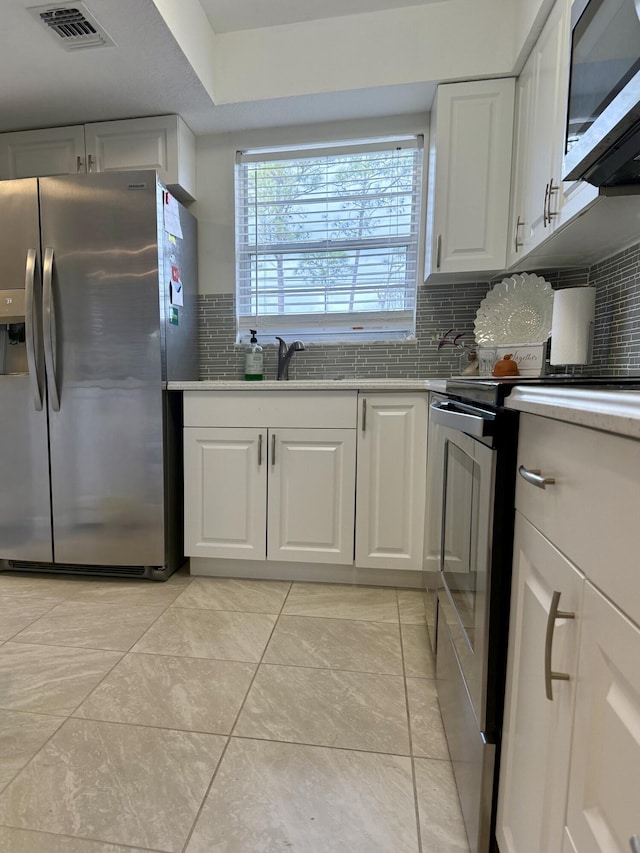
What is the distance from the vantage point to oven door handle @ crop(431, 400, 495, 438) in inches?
33.0

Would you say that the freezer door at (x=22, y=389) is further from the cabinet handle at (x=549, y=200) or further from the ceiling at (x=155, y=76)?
the cabinet handle at (x=549, y=200)

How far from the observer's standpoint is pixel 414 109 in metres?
2.36

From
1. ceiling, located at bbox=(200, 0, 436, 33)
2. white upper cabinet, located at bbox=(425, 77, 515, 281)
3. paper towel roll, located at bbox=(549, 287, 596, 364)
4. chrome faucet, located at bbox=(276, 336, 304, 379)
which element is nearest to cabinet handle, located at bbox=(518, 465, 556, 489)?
paper towel roll, located at bbox=(549, 287, 596, 364)

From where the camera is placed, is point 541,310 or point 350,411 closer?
point 350,411

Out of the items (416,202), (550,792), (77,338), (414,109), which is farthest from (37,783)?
(414,109)

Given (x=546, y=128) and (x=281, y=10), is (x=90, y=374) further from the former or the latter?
(x=546, y=128)

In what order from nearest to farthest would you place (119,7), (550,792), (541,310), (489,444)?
(550,792) < (489,444) < (119,7) < (541,310)

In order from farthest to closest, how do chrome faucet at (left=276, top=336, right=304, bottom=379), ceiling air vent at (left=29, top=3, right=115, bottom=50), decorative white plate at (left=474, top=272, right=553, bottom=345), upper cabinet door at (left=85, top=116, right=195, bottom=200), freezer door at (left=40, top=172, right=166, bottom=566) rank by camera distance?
chrome faucet at (left=276, top=336, right=304, bottom=379) < upper cabinet door at (left=85, top=116, right=195, bottom=200) < decorative white plate at (left=474, top=272, right=553, bottom=345) < freezer door at (left=40, top=172, right=166, bottom=566) < ceiling air vent at (left=29, top=3, right=115, bottom=50)

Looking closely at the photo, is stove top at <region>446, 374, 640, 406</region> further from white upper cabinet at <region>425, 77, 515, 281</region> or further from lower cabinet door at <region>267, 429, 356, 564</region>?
white upper cabinet at <region>425, 77, 515, 281</region>

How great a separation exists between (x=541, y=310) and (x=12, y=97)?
279cm

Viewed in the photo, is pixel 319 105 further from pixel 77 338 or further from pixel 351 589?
pixel 351 589

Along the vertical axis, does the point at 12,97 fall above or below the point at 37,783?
above

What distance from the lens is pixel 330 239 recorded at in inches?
103

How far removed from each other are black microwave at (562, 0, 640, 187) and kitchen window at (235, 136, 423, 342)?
4.21ft
